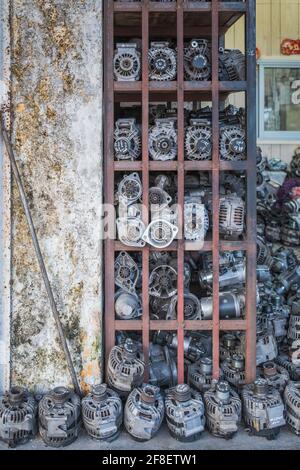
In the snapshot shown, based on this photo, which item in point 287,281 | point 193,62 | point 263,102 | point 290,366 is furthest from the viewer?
point 263,102

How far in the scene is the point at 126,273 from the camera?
3686 millimetres

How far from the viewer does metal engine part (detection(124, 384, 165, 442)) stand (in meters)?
3.25

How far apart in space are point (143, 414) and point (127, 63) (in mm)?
2267

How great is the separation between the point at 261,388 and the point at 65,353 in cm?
131

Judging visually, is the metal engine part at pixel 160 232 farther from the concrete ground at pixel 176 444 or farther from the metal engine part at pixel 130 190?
the concrete ground at pixel 176 444

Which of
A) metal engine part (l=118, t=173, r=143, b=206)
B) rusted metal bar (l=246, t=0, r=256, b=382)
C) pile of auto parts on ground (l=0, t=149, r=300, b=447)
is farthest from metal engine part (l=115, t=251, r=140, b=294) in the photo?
rusted metal bar (l=246, t=0, r=256, b=382)

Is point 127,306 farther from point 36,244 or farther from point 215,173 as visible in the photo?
point 215,173

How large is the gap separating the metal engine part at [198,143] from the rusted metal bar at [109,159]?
0.52m

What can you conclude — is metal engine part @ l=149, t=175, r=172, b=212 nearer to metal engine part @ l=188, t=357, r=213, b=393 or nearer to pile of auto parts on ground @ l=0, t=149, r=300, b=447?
pile of auto parts on ground @ l=0, t=149, r=300, b=447

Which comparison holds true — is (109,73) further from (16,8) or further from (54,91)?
(16,8)

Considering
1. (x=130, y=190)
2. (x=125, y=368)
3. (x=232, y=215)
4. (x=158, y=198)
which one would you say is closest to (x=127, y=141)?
(x=130, y=190)

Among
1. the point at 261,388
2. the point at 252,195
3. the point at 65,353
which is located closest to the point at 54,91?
the point at 252,195

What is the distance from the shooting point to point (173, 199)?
3812 millimetres

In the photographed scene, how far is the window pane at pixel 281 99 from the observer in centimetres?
842
